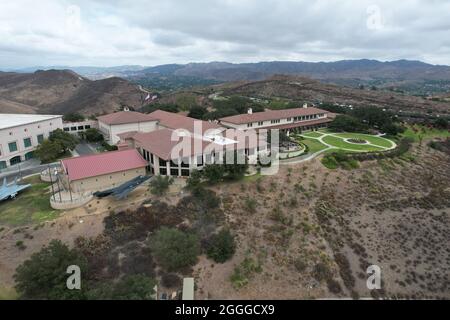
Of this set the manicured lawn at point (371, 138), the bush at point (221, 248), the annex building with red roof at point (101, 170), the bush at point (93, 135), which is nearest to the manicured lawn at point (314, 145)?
the manicured lawn at point (371, 138)

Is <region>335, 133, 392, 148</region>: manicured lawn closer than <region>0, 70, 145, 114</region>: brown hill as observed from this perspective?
Yes

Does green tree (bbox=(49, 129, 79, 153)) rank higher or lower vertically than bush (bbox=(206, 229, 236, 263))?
higher

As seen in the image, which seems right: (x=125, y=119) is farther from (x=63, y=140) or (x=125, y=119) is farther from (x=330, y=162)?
(x=330, y=162)

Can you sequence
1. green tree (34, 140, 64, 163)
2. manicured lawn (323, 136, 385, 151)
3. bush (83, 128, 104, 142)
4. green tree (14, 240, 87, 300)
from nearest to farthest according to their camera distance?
green tree (14, 240, 87, 300), green tree (34, 140, 64, 163), manicured lawn (323, 136, 385, 151), bush (83, 128, 104, 142)

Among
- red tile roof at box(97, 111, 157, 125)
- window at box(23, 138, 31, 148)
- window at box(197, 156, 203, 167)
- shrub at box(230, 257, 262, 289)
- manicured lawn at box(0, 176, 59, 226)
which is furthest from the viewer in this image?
red tile roof at box(97, 111, 157, 125)

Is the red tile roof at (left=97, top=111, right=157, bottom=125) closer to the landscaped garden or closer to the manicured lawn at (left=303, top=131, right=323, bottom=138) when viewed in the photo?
the landscaped garden

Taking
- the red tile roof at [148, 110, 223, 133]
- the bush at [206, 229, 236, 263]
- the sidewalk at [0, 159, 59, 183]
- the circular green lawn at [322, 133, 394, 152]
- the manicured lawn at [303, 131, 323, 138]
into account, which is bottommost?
the bush at [206, 229, 236, 263]

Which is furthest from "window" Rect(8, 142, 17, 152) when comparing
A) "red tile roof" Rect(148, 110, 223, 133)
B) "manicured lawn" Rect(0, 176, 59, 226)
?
"red tile roof" Rect(148, 110, 223, 133)

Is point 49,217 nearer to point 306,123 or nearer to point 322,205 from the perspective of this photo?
point 322,205
